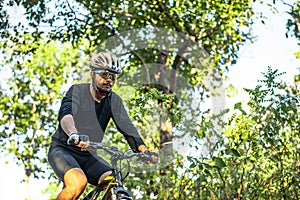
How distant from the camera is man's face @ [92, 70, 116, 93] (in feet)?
18.3

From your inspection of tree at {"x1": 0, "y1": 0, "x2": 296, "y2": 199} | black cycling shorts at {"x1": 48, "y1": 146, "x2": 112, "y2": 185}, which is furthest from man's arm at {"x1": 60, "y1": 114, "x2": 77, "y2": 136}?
tree at {"x1": 0, "y1": 0, "x2": 296, "y2": 199}

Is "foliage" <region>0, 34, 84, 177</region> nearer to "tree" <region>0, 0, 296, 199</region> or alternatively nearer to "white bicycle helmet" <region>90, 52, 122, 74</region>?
"tree" <region>0, 0, 296, 199</region>

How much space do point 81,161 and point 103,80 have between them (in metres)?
0.78

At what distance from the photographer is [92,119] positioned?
18.5 ft

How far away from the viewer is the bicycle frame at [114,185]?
5.12 metres

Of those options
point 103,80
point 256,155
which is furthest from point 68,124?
point 256,155

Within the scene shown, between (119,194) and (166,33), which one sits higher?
(166,33)

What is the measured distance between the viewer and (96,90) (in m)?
5.65

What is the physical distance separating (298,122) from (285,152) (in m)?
0.65

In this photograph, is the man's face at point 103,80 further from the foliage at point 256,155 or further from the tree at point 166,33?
the tree at point 166,33

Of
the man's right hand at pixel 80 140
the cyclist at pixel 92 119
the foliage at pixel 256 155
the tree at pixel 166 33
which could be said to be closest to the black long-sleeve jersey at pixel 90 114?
the cyclist at pixel 92 119

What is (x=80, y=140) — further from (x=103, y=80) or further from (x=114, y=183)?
(x=103, y=80)

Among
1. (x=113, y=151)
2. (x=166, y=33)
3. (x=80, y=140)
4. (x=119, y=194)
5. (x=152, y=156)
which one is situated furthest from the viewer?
(x=166, y=33)

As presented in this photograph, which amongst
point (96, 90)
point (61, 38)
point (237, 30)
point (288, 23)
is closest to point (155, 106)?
point (96, 90)
